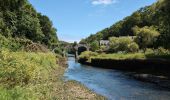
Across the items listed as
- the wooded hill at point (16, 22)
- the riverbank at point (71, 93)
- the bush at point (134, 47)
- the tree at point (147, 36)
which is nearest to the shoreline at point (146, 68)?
the riverbank at point (71, 93)

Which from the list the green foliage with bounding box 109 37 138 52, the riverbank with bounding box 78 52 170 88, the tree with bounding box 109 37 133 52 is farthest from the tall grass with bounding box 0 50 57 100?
the tree with bounding box 109 37 133 52

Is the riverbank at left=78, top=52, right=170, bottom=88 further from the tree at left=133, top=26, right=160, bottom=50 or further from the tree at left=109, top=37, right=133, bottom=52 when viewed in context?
the tree at left=109, top=37, right=133, bottom=52

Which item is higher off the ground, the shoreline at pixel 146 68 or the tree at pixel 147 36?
the tree at pixel 147 36

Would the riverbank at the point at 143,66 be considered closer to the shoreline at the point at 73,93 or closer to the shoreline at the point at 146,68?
the shoreline at the point at 146,68

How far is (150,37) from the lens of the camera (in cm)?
11956

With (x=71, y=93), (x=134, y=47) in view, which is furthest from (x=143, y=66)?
(x=134, y=47)

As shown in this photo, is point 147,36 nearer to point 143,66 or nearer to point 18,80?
point 143,66

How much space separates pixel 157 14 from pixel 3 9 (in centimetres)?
2723

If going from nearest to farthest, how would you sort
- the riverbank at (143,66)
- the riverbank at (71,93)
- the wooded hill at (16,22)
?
the riverbank at (71,93) → the riverbank at (143,66) → the wooded hill at (16,22)

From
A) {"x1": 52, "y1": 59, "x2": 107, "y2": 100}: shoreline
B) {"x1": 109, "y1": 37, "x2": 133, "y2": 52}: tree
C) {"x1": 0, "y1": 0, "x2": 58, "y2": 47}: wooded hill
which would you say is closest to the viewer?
{"x1": 52, "y1": 59, "x2": 107, "y2": 100}: shoreline

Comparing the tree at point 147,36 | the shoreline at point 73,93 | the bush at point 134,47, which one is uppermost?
the tree at point 147,36

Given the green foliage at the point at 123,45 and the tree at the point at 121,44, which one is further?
the tree at the point at 121,44

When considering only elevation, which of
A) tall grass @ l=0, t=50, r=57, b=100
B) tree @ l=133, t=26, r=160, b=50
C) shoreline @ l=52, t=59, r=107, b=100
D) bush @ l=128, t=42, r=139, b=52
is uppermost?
tree @ l=133, t=26, r=160, b=50

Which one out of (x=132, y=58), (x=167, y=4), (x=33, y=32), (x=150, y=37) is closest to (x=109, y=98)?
(x=167, y=4)
